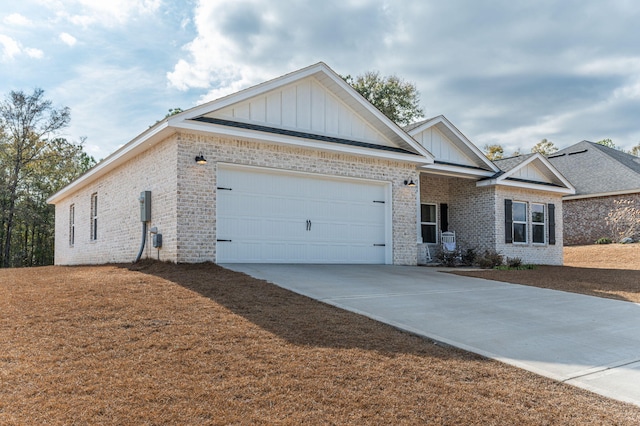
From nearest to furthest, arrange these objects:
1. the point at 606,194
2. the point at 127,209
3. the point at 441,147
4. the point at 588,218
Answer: the point at 127,209
the point at 441,147
the point at 606,194
the point at 588,218

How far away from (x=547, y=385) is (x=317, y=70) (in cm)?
992

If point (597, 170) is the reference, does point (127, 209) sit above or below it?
below

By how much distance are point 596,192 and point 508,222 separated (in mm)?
10718

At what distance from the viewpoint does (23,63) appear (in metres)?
15.8

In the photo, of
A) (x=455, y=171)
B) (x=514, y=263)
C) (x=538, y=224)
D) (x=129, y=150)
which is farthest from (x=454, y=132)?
(x=129, y=150)

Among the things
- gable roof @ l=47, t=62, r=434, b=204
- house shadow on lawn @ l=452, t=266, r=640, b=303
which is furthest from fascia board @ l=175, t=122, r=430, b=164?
house shadow on lawn @ l=452, t=266, r=640, b=303

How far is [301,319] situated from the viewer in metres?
6.28

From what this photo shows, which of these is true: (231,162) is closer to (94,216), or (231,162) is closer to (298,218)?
(298,218)

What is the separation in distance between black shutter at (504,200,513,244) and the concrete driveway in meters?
6.69

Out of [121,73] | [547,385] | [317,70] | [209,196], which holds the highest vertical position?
[121,73]

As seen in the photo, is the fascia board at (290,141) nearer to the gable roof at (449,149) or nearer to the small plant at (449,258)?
the gable roof at (449,149)

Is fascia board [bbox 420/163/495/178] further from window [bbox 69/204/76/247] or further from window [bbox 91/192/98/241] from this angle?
window [bbox 69/204/76/247]

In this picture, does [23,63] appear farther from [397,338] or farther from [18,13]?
[397,338]

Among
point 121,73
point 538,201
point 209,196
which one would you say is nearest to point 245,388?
point 209,196
